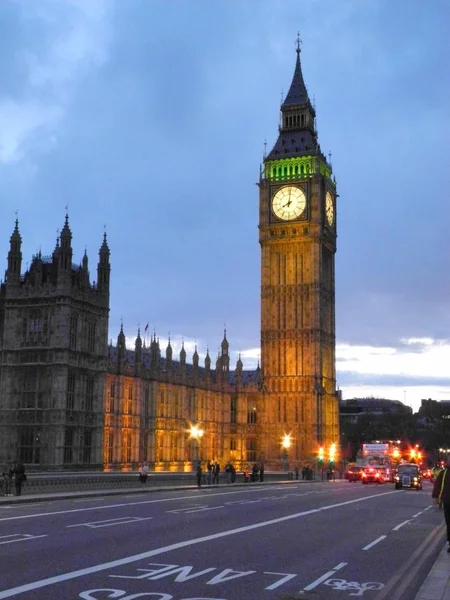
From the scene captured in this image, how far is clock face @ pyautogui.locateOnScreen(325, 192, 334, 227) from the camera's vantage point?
366ft

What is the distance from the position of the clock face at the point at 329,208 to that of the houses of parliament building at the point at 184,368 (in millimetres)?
271

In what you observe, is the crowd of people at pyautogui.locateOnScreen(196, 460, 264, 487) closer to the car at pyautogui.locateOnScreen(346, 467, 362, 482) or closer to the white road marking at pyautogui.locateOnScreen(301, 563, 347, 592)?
the car at pyautogui.locateOnScreen(346, 467, 362, 482)

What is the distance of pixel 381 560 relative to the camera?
17.6 meters

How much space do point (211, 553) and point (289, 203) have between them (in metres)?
94.3

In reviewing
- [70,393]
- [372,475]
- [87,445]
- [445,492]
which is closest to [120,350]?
[87,445]

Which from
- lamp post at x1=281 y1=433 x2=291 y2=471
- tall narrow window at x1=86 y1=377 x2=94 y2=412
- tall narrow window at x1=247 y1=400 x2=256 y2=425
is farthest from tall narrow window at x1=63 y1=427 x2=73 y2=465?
tall narrow window at x1=247 y1=400 x2=256 y2=425

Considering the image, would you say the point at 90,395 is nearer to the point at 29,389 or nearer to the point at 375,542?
the point at 29,389

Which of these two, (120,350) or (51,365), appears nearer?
→ (51,365)

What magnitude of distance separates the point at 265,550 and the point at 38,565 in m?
5.56

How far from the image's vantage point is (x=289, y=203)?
10994 centimetres

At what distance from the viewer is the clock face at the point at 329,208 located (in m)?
111

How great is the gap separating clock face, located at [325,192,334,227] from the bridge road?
83469mm

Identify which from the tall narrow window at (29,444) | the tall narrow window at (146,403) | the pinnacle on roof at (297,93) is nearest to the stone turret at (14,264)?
the tall narrow window at (29,444)

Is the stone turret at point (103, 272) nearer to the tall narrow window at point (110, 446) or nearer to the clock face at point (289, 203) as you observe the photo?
the tall narrow window at point (110, 446)
